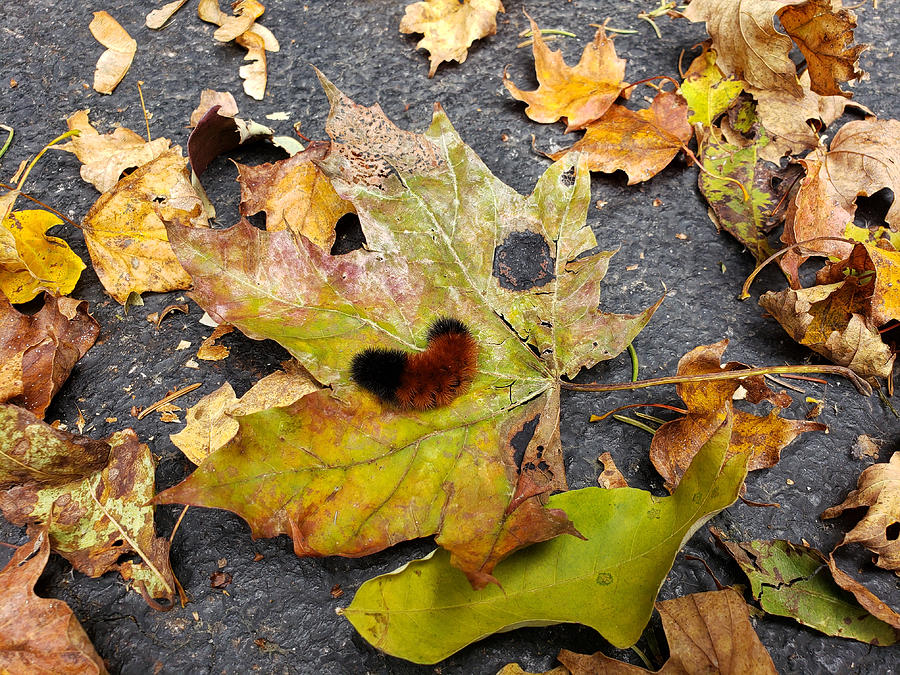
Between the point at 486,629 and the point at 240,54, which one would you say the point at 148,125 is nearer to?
the point at 240,54

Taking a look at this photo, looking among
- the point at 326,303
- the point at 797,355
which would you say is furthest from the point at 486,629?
the point at 797,355

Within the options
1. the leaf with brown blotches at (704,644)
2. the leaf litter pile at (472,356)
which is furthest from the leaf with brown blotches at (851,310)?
the leaf with brown blotches at (704,644)

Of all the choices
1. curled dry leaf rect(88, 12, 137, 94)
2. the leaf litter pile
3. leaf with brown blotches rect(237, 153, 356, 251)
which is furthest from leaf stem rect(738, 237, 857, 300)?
curled dry leaf rect(88, 12, 137, 94)

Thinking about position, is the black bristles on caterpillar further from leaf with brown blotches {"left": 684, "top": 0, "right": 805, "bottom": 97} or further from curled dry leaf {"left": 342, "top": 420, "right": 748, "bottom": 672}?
leaf with brown blotches {"left": 684, "top": 0, "right": 805, "bottom": 97}

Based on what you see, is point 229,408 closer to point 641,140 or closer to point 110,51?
point 641,140

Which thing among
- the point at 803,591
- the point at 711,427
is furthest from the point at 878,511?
Answer: the point at 711,427

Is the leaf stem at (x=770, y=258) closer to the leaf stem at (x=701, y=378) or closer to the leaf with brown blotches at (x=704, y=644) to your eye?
the leaf stem at (x=701, y=378)
